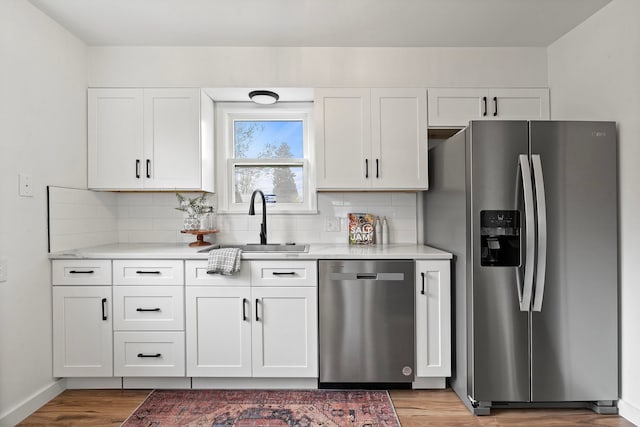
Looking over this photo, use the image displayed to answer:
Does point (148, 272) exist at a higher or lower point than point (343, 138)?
lower

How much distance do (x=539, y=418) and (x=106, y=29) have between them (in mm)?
3722

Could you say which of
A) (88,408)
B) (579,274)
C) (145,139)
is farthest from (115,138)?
(579,274)

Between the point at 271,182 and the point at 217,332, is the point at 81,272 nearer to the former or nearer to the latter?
the point at 217,332

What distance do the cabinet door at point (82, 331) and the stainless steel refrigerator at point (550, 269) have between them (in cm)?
231

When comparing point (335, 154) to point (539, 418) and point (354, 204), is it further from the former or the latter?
point (539, 418)

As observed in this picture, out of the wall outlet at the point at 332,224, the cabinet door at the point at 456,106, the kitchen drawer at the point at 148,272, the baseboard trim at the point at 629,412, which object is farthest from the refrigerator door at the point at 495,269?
the kitchen drawer at the point at 148,272

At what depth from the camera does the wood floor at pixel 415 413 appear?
2.08m

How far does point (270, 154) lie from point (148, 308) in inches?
60.0

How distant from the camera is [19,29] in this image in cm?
216

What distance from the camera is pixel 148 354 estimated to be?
242 cm

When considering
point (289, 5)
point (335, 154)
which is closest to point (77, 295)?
point (335, 154)

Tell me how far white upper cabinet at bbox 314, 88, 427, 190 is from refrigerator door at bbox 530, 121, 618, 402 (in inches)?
34.4

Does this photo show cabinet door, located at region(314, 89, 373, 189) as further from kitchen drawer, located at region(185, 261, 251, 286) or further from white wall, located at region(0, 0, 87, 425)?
white wall, located at region(0, 0, 87, 425)

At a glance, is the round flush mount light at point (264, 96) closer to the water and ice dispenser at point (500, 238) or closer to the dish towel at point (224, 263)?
the dish towel at point (224, 263)
